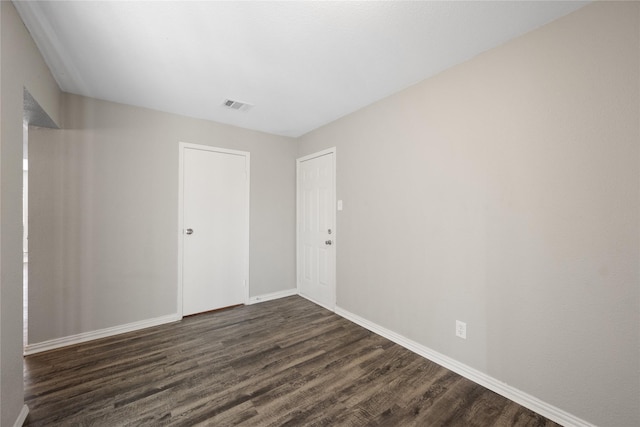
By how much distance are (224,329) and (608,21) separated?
12.2ft

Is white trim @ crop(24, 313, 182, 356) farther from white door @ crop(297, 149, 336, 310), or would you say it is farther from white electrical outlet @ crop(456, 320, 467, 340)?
white electrical outlet @ crop(456, 320, 467, 340)

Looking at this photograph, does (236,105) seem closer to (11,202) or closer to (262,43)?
(262,43)

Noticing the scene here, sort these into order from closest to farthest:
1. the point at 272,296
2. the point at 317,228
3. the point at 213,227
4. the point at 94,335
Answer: the point at 94,335, the point at 213,227, the point at 317,228, the point at 272,296

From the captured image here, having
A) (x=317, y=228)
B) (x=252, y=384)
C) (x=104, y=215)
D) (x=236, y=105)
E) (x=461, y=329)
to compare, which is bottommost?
(x=252, y=384)

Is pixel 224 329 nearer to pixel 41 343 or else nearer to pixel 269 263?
pixel 269 263

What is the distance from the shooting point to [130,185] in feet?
8.91

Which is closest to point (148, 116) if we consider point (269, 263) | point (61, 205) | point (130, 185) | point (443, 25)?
point (130, 185)

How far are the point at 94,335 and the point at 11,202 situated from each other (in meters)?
1.74

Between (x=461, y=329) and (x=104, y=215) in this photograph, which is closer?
(x=461, y=329)

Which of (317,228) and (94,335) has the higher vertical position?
(317,228)

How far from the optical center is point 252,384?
1.85 metres

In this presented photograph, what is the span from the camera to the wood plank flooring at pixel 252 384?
1560mm

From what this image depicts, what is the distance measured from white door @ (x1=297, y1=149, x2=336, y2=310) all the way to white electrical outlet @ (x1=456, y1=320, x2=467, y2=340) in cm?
151

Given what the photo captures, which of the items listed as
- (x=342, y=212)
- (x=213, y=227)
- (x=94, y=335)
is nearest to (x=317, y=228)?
(x=342, y=212)
